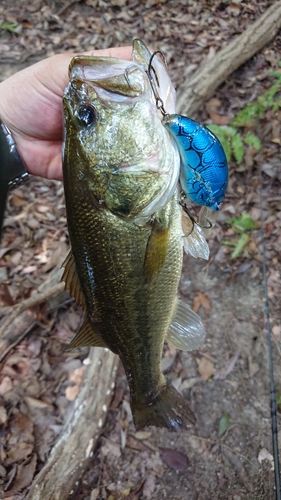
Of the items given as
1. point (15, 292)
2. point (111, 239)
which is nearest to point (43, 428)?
point (15, 292)

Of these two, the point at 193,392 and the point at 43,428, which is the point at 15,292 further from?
the point at 193,392

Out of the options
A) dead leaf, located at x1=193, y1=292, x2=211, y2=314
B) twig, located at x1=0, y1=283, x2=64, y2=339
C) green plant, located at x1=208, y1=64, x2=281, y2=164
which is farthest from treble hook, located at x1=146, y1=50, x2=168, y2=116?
green plant, located at x1=208, y1=64, x2=281, y2=164

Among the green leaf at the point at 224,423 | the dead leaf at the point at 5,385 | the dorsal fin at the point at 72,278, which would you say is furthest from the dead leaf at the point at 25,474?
the dorsal fin at the point at 72,278

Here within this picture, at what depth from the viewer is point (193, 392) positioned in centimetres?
328

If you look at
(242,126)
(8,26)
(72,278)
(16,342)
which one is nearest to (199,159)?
(72,278)

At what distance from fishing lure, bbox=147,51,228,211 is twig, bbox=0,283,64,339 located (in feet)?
6.87

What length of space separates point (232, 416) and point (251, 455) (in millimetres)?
304

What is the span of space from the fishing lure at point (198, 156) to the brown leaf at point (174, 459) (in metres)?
2.27

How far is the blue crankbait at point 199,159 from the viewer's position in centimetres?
153

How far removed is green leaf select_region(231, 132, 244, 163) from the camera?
4086 mm

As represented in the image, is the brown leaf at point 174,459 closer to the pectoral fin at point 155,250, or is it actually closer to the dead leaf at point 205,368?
the dead leaf at point 205,368

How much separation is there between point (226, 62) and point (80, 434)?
181 inches

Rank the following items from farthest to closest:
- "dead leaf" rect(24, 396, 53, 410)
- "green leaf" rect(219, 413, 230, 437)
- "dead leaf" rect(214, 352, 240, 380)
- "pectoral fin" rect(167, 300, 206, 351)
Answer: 1. "dead leaf" rect(214, 352, 240, 380)
2. "dead leaf" rect(24, 396, 53, 410)
3. "green leaf" rect(219, 413, 230, 437)
4. "pectoral fin" rect(167, 300, 206, 351)

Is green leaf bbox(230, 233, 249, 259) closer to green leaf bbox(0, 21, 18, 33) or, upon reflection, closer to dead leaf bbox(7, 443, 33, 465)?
dead leaf bbox(7, 443, 33, 465)
